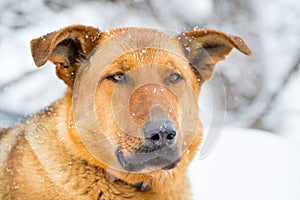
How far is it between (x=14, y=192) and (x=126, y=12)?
538 cm

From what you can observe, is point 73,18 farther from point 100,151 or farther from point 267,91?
point 100,151

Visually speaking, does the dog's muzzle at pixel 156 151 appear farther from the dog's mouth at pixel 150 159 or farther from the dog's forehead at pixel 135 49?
the dog's forehead at pixel 135 49

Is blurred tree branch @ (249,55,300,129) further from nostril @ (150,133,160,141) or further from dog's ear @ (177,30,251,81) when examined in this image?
nostril @ (150,133,160,141)

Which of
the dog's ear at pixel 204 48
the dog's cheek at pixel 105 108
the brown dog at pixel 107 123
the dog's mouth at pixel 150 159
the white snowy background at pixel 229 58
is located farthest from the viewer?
the white snowy background at pixel 229 58

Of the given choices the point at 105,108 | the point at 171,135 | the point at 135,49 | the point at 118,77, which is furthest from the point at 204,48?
the point at 171,135

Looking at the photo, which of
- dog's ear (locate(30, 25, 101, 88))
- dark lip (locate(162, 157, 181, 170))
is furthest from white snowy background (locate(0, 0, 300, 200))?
dark lip (locate(162, 157, 181, 170))

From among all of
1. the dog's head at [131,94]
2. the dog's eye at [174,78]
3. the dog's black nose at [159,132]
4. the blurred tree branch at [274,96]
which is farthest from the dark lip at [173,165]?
the blurred tree branch at [274,96]

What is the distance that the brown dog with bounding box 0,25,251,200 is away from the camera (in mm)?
3211

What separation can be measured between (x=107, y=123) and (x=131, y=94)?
0.27m

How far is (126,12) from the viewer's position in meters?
8.34

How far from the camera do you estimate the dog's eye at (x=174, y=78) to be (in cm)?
351

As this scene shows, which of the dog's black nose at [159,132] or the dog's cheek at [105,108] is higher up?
the dog's cheek at [105,108]

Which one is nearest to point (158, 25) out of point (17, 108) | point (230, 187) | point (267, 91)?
point (267, 91)

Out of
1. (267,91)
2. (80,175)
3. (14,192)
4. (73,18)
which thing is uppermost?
(267,91)
